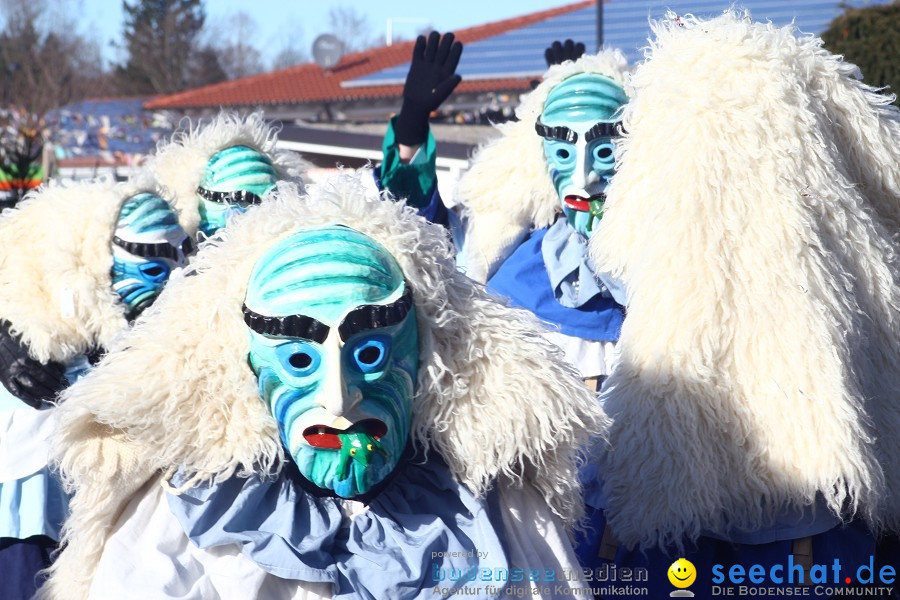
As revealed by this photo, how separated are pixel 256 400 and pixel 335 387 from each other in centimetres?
21

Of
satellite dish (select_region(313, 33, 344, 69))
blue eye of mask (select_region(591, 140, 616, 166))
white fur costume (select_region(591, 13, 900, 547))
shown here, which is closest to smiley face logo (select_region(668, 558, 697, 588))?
white fur costume (select_region(591, 13, 900, 547))

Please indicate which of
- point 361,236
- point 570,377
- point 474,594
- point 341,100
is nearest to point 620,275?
point 570,377

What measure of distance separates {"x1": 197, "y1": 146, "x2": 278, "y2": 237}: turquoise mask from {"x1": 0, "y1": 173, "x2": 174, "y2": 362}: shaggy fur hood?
51 cm

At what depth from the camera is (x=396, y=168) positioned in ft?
11.6

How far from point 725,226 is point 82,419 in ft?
4.50

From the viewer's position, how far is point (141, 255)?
318 centimetres

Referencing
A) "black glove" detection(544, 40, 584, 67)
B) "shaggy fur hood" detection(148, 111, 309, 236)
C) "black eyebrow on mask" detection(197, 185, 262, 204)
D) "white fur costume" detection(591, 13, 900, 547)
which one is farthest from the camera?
"black glove" detection(544, 40, 584, 67)

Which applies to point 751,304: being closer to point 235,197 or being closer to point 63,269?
point 63,269

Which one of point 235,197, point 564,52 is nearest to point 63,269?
point 235,197

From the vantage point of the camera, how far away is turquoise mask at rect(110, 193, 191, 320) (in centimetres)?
318

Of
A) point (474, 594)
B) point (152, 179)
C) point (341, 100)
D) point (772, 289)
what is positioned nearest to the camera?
point (474, 594)

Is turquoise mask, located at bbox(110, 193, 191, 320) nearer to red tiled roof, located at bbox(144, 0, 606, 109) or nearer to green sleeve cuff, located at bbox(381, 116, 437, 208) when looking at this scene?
green sleeve cuff, located at bbox(381, 116, 437, 208)

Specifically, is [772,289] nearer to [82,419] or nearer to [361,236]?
[361,236]

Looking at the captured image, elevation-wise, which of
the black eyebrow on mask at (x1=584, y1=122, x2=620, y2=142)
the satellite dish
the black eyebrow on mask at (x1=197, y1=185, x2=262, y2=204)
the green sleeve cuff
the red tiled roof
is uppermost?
the black eyebrow on mask at (x1=584, y1=122, x2=620, y2=142)
